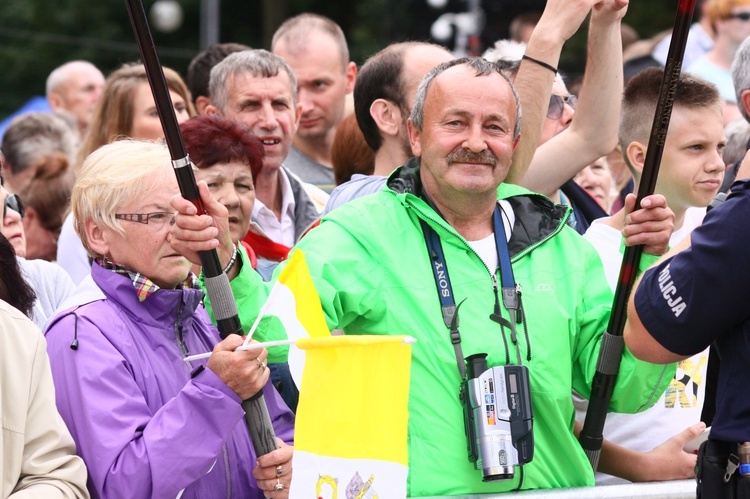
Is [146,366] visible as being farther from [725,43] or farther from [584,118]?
[725,43]

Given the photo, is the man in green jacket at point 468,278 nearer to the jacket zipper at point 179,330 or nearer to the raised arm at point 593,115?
the jacket zipper at point 179,330

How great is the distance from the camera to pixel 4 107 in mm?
23078

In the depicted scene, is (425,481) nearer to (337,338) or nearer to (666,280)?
(337,338)

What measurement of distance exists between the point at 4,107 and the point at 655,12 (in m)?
12.0

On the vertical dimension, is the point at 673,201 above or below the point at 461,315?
above

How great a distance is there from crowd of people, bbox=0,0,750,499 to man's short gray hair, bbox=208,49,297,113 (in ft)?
2.19

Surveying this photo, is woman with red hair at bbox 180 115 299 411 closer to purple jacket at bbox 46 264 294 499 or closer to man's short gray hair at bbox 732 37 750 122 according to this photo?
purple jacket at bbox 46 264 294 499

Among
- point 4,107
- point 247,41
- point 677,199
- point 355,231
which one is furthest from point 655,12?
point 355,231

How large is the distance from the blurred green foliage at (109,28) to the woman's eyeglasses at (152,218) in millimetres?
18168

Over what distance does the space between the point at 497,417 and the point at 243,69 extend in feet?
8.77

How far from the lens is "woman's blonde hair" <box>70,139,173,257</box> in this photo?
3.71 m

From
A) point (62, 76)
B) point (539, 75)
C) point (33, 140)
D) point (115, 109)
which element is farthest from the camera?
point (62, 76)

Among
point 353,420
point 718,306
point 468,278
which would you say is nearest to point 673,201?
point 468,278

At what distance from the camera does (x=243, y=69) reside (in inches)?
222
